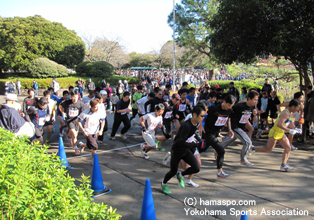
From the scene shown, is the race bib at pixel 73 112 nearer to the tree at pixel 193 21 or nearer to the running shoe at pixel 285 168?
the running shoe at pixel 285 168

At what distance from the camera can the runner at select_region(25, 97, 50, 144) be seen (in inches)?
291

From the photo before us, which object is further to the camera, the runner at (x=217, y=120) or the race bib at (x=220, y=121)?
the race bib at (x=220, y=121)

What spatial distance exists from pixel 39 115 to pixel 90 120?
1.83 meters

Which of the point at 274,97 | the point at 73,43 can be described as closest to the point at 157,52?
the point at 73,43

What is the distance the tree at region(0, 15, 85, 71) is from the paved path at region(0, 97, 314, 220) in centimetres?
2576

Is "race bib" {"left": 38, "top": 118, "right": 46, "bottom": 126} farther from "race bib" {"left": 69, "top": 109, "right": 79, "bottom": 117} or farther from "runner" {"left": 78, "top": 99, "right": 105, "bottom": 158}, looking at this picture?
"runner" {"left": 78, "top": 99, "right": 105, "bottom": 158}

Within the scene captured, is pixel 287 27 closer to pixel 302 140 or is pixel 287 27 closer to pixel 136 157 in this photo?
pixel 302 140

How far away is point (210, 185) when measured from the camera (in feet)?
18.8

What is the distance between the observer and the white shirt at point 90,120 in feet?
22.8

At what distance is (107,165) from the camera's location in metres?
7.00

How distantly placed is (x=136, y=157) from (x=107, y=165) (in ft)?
3.23

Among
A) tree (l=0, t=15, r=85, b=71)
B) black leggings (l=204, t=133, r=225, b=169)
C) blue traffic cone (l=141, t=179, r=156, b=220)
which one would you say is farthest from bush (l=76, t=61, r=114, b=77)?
blue traffic cone (l=141, t=179, r=156, b=220)

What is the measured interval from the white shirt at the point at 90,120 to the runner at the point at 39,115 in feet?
4.47

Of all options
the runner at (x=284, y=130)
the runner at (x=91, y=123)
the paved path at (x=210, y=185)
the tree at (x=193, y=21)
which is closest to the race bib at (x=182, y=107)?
the paved path at (x=210, y=185)
